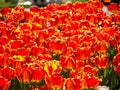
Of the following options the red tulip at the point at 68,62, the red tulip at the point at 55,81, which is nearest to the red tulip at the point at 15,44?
the red tulip at the point at 68,62

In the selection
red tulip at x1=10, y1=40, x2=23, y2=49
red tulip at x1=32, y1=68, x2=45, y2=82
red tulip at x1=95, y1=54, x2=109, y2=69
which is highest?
red tulip at x1=32, y1=68, x2=45, y2=82

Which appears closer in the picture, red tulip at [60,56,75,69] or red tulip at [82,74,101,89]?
red tulip at [82,74,101,89]

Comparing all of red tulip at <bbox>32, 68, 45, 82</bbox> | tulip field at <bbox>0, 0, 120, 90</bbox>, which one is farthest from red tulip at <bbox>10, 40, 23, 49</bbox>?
red tulip at <bbox>32, 68, 45, 82</bbox>

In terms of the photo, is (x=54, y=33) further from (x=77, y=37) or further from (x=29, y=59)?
(x=29, y=59)

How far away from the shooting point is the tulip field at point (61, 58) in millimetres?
3957

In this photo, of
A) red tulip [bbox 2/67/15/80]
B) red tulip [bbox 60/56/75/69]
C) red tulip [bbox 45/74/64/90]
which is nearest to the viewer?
red tulip [bbox 45/74/64/90]

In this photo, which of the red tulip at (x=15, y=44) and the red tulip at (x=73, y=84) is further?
A: the red tulip at (x=15, y=44)

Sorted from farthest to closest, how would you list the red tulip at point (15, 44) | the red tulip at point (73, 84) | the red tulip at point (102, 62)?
the red tulip at point (15, 44) < the red tulip at point (102, 62) < the red tulip at point (73, 84)

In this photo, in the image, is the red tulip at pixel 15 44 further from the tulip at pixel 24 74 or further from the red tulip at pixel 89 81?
the red tulip at pixel 89 81

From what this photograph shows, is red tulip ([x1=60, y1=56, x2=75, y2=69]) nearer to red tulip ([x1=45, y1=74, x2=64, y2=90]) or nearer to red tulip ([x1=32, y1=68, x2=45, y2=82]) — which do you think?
red tulip ([x1=32, y1=68, x2=45, y2=82])

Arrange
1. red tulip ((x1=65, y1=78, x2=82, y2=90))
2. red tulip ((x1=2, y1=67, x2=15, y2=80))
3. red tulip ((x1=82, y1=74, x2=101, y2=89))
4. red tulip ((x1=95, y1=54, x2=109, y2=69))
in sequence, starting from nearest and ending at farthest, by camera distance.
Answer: red tulip ((x1=65, y1=78, x2=82, y2=90)) → red tulip ((x1=82, y1=74, x2=101, y2=89)) → red tulip ((x1=2, y1=67, x2=15, y2=80)) → red tulip ((x1=95, y1=54, x2=109, y2=69))

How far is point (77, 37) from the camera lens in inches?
218

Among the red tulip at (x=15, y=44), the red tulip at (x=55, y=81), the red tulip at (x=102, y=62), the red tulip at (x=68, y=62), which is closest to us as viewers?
the red tulip at (x=55, y=81)

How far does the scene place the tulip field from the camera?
3.96 meters
